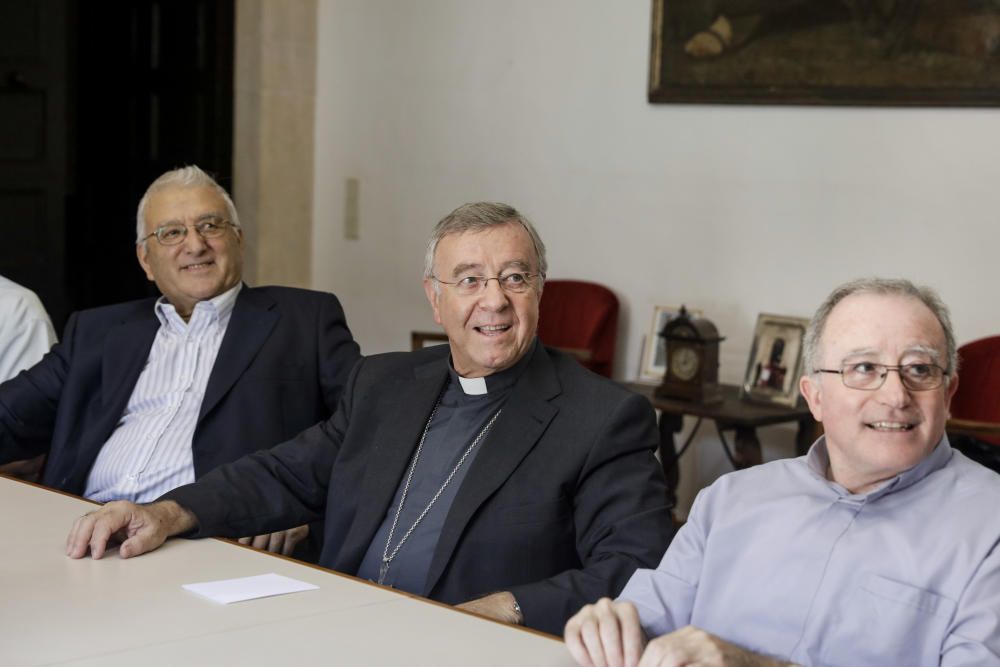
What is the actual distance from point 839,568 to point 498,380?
996mm

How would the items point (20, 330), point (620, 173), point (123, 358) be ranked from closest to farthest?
point (123, 358)
point (20, 330)
point (620, 173)

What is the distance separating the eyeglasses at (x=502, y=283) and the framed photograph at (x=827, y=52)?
9.30 feet

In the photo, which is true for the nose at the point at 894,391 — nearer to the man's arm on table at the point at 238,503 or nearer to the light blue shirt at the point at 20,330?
the man's arm on table at the point at 238,503

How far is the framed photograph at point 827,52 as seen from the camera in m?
4.88

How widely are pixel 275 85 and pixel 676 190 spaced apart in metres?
2.26

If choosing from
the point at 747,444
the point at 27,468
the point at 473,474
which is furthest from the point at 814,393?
the point at 747,444

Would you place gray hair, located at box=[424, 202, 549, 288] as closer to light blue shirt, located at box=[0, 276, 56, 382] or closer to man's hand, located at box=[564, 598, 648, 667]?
man's hand, located at box=[564, 598, 648, 667]

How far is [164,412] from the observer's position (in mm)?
3477

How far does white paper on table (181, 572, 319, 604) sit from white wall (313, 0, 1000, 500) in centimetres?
350

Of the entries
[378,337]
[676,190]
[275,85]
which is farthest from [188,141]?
[676,190]

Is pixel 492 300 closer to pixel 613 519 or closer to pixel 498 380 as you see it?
pixel 498 380

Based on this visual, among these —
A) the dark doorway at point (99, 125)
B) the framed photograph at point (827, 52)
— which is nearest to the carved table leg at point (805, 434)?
the framed photograph at point (827, 52)

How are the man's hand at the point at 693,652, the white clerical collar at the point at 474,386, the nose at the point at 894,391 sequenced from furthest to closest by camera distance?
1. the white clerical collar at the point at 474,386
2. the nose at the point at 894,391
3. the man's hand at the point at 693,652

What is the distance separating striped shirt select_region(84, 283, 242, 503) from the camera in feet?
11.1
